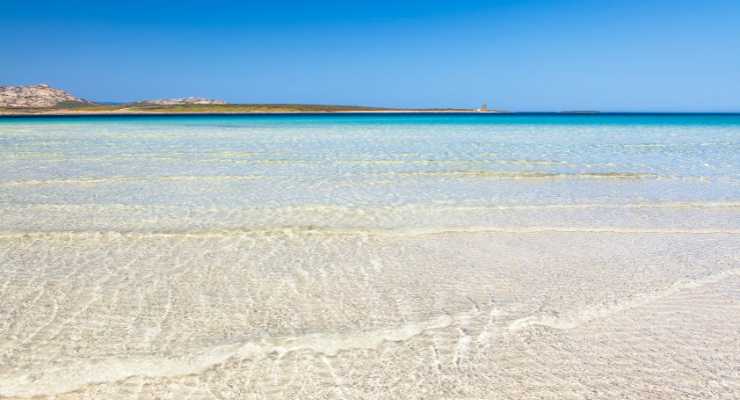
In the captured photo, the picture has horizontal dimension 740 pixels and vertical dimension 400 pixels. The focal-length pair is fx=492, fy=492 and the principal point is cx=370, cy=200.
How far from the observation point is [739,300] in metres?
4.28

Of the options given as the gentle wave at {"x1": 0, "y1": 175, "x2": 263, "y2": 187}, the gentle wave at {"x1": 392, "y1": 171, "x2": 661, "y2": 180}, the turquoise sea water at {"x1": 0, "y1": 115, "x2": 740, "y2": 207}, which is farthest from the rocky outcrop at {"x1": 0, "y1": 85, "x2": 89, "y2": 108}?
the gentle wave at {"x1": 392, "y1": 171, "x2": 661, "y2": 180}

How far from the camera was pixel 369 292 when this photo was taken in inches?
178

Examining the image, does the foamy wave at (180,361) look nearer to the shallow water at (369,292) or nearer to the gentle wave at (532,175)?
the shallow water at (369,292)

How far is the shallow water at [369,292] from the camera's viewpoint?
10.2 ft

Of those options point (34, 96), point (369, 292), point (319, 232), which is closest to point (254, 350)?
point (369, 292)

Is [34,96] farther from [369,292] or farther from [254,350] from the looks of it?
[254,350]

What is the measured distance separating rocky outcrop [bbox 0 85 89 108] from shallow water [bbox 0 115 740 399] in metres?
131

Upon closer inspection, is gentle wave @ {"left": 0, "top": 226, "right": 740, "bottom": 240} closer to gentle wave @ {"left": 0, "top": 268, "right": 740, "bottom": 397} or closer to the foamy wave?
gentle wave @ {"left": 0, "top": 268, "right": 740, "bottom": 397}

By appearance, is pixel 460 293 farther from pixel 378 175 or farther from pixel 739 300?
pixel 378 175

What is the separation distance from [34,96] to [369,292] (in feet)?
492

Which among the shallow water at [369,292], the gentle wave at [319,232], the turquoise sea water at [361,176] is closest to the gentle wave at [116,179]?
the turquoise sea water at [361,176]

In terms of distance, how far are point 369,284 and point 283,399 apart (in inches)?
76.7

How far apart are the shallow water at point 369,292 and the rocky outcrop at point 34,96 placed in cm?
13112

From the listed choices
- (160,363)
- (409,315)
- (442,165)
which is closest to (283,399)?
(160,363)
